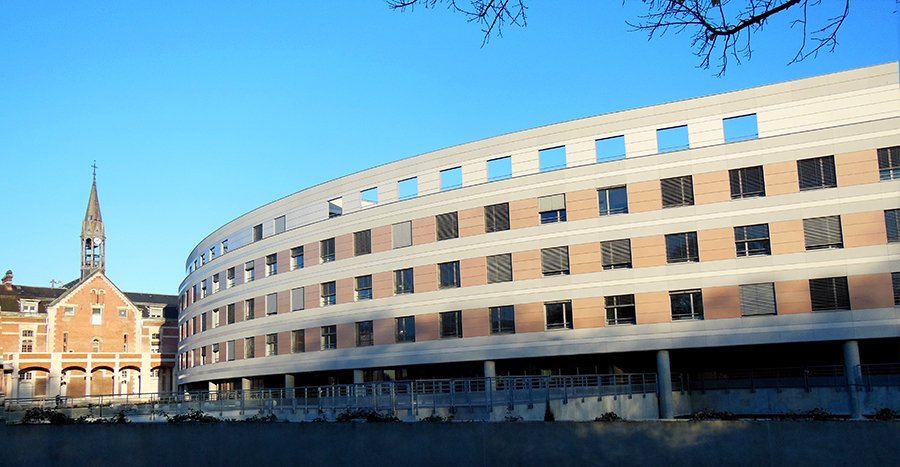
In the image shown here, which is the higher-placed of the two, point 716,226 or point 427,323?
point 716,226

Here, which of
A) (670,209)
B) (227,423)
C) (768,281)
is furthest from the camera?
(670,209)

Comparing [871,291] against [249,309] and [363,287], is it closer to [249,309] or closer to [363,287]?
[363,287]

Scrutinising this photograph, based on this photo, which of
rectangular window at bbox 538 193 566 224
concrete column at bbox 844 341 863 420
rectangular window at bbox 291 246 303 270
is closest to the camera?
concrete column at bbox 844 341 863 420

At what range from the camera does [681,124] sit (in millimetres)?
36531

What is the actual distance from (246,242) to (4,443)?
37.3 meters

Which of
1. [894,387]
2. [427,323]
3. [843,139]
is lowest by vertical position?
[894,387]

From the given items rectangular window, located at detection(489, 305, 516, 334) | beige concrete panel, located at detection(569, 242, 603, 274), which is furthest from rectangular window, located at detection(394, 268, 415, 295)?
beige concrete panel, located at detection(569, 242, 603, 274)

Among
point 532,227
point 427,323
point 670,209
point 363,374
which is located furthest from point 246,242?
point 670,209

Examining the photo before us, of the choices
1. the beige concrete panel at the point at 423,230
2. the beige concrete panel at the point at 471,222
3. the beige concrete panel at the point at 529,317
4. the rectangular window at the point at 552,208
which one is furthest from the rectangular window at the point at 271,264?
the rectangular window at the point at 552,208

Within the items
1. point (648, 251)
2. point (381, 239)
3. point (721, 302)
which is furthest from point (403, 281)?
point (721, 302)

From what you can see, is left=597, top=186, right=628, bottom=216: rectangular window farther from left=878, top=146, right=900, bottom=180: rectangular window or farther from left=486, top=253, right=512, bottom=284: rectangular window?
left=878, top=146, right=900, bottom=180: rectangular window

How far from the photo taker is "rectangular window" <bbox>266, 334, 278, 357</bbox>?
50219 millimetres

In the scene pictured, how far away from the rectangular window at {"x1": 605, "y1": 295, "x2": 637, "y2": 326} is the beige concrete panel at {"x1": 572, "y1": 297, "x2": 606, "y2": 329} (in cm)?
30

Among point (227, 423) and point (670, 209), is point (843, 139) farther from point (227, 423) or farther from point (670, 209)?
point (227, 423)
